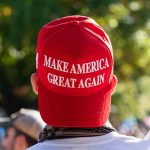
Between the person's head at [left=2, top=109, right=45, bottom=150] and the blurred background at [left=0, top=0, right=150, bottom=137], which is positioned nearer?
the person's head at [left=2, top=109, right=45, bottom=150]

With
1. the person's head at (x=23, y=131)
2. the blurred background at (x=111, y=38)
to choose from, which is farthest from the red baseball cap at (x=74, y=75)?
the blurred background at (x=111, y=38)

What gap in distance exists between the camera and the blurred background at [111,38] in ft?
33.8

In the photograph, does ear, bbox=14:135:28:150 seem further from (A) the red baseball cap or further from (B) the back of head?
(A) the red baseball cap

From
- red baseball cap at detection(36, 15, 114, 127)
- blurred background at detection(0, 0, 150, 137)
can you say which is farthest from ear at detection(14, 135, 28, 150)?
blurred background at detection(0, 0, 150, 137)

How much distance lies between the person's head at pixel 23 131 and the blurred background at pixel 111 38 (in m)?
5.26

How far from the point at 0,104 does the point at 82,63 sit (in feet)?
34.3

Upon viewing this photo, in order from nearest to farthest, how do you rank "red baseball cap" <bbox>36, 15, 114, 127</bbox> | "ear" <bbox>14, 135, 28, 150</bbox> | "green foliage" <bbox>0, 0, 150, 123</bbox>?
1. "red baseball cap" <bbox>36, 15, 114, 127</bbox>
2. "ear" <bbox>14, 135, 28, 150</bbox>
3. "green foliage" <bbox>0, 0, 150, 123</bbox>

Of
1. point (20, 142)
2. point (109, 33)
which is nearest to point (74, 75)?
point (20, 142)

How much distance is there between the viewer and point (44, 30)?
2.08m

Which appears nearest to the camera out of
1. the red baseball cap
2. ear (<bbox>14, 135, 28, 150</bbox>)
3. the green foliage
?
the red baseball cap

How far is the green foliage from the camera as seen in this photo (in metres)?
10.3

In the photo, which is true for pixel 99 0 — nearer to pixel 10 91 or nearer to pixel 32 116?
pixel 10 91

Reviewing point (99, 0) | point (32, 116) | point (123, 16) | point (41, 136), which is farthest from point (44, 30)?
point (123, 16)

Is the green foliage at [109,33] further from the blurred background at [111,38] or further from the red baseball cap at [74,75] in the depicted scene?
the red baseball cap at [74,75]
